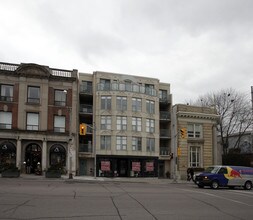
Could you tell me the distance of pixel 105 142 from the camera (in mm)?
50906

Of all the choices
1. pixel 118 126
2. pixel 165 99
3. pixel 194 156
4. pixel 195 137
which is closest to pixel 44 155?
pixel 118 126

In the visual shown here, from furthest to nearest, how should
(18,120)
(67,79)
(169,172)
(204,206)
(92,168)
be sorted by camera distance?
(169,172), (92,168), (67,79), (18,120), (204,206)

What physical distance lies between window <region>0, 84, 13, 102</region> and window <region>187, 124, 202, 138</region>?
84.5 ft

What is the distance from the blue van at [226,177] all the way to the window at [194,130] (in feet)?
78.6

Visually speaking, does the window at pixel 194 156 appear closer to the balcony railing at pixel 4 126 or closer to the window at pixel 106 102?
the window at pixel 106 102

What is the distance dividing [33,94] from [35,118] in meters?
3.11

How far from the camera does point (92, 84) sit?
53344mm

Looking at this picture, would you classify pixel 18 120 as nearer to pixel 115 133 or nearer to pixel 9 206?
pixel 115 133

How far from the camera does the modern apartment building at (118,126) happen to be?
5078cm

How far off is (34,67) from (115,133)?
13.9 metres

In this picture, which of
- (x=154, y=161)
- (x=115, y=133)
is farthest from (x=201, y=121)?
(x=115, y=133)

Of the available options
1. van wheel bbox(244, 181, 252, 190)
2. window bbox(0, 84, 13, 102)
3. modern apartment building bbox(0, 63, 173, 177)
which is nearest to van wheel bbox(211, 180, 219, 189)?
van wheel bbox(244, 181, 252, 190)

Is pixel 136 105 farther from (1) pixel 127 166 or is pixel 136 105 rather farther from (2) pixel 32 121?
(2) pixel 32 121

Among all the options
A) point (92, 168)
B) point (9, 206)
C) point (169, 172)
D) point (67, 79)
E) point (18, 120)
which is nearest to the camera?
point (9, 206)
